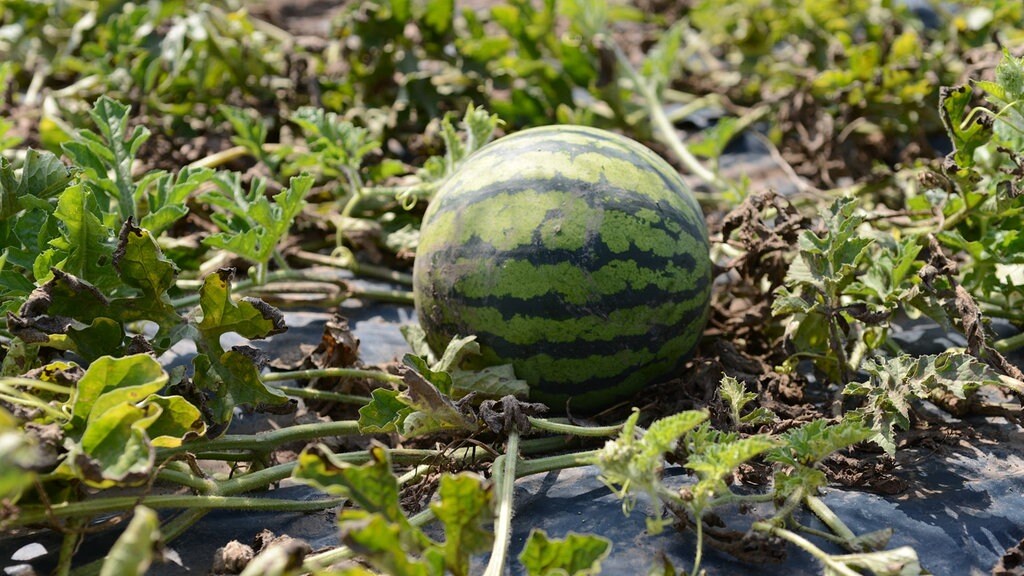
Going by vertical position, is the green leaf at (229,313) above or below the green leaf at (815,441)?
above

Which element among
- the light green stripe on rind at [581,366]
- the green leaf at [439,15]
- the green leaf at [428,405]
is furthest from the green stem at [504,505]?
the green leaf at [439,15]

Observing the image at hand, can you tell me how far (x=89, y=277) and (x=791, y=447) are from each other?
1499 millimetres

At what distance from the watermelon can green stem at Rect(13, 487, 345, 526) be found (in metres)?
0.56

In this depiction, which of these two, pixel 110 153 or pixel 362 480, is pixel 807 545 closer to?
pixel 362 480

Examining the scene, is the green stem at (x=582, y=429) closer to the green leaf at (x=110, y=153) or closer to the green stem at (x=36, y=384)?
the green stem at (x=36, y=384)

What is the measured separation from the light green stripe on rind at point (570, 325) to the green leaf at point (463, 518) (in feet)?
2.35

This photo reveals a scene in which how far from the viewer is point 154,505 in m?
1.75

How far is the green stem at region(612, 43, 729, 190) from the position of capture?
3.30m

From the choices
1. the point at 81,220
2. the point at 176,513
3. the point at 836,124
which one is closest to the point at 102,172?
Answer: the point at 81,220

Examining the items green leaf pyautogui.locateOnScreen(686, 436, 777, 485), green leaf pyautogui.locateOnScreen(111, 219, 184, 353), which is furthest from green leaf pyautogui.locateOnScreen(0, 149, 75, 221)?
green leaf pyautogui.locateOnScreen(686, 436, 777, 485)

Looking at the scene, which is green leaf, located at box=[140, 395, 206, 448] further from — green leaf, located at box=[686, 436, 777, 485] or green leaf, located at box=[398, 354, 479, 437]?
green leaf, located at box=[686, 436, 777, 485]

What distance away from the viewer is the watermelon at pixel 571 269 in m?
2.17

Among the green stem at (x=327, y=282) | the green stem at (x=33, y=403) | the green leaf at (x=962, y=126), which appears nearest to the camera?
the green stem at (x=33, y=403)

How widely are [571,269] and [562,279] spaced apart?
0.03m
